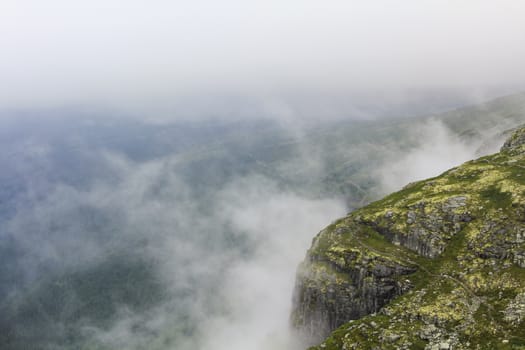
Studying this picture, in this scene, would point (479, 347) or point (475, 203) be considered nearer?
point (479, 347)

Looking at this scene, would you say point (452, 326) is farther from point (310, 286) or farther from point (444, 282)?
point (310, 286)

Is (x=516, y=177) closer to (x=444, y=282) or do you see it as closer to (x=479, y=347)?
(x=444, y=282)

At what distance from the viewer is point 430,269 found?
111 metres

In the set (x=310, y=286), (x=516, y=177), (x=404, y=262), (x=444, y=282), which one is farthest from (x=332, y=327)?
(x=516, y=177)

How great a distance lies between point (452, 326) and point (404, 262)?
3456 centimetres

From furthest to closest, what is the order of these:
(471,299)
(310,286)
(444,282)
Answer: (310,286), (444,282), (471,299)

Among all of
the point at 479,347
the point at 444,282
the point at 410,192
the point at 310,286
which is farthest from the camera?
the point at 410,192

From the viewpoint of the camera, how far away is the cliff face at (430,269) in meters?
84.8

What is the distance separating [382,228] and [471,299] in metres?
49.1

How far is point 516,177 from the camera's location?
125188mm

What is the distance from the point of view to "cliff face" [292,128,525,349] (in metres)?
84.8

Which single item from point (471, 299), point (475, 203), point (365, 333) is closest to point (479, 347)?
point (471, 299)

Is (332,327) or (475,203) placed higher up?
(475,203)

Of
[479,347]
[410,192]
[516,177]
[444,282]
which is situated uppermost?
[410,192]
